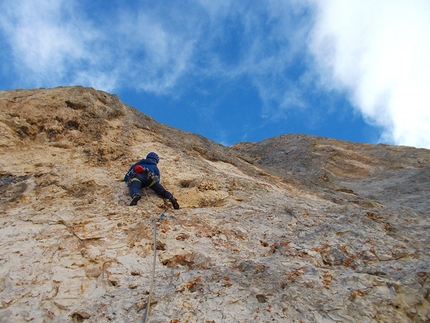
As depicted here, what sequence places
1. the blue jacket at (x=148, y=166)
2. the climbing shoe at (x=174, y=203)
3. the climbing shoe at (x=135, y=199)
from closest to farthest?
1. the climbing shoe at (x=135, y=199)
2. the climbing shoe at (x=174, y=203)
3. the blue jacket at (x=148, y=166)

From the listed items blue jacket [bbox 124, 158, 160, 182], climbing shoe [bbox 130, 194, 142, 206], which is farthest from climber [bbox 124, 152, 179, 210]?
climbing shoe [bbox 130, 194, 142, 206]

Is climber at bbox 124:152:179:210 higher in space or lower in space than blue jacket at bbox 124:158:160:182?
lower

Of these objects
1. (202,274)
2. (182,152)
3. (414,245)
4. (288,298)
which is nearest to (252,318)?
(288,298)

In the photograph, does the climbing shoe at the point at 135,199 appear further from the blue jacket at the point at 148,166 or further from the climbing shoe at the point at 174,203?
the blue jacket at the point at 148,166

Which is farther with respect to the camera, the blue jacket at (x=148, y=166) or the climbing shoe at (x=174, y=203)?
the blue jacket at (x=148, y=166)

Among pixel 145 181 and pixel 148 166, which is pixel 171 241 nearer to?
pixel 145 181

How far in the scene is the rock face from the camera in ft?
13.5

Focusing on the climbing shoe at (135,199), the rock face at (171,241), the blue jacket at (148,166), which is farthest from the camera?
the blue jacket at (148,166)

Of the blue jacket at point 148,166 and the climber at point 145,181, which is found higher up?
the blue jacket at point 148,166

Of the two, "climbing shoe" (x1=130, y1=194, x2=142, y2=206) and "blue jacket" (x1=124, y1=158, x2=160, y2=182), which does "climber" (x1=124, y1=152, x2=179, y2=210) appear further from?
"climbing shoe" (x1=130, y1=194, x2=142, y2=206)

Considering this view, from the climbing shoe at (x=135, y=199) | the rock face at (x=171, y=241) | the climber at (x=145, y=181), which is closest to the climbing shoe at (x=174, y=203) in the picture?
the climber at (x=145, y=181)

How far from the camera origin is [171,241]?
5.62 metres

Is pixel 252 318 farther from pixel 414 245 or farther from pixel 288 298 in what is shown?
pixel 414 245

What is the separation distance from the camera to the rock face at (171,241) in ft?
13.5
